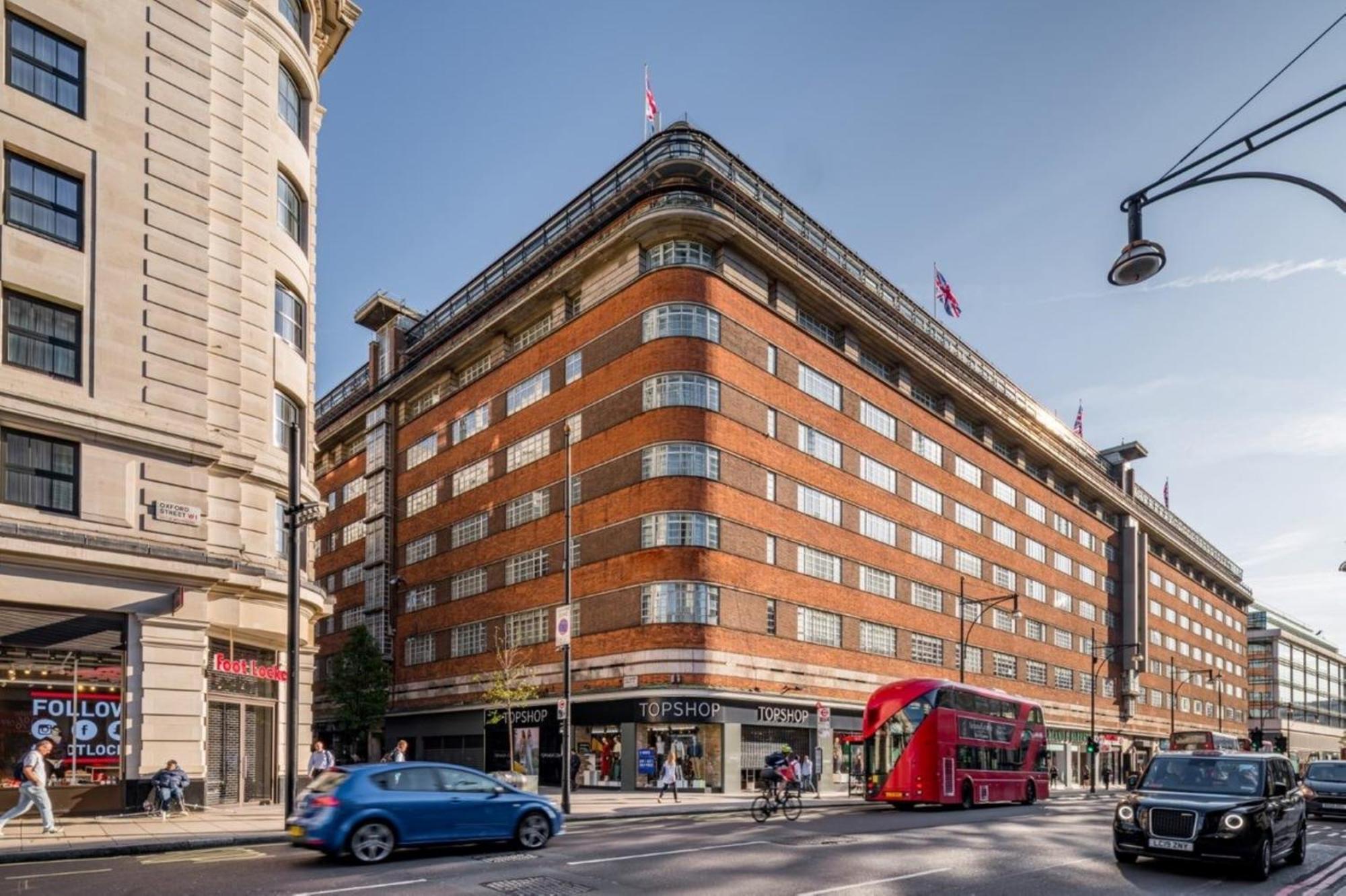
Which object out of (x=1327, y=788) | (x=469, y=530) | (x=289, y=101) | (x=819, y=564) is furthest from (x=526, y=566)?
(x=1327, y=788)

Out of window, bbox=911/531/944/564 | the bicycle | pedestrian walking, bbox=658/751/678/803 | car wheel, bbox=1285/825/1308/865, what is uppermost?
window, bbox=911/531/944/564

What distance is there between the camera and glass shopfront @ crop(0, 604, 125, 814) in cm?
2023

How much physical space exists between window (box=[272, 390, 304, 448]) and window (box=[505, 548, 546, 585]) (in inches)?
783

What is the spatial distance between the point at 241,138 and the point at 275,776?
53.5 feet

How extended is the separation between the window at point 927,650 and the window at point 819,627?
26.6 feet

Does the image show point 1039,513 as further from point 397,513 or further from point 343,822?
point 343,822

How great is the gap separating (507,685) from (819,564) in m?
14.7

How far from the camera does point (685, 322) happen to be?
4191cm

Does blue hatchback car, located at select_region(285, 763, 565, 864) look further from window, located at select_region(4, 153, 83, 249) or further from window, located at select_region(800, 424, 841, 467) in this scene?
window, located at select_region(800, 424, 841, 467)

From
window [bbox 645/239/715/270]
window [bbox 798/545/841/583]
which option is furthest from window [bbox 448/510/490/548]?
window [bbox 645/239/715/270]

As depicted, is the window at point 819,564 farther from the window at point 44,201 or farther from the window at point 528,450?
the window at point 44,201

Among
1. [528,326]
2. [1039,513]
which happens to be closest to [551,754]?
[528,326]

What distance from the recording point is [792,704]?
43.4 m

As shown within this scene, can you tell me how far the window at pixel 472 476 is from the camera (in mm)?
54000
